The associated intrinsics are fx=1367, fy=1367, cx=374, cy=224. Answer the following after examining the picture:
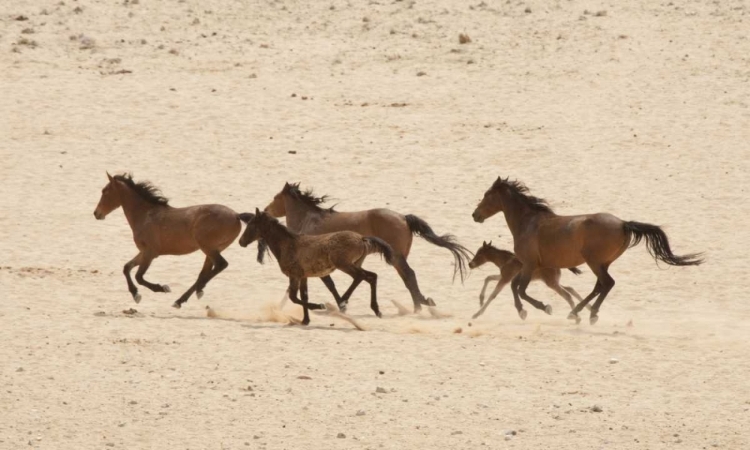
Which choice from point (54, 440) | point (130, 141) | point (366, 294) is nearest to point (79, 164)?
point (130, 141)

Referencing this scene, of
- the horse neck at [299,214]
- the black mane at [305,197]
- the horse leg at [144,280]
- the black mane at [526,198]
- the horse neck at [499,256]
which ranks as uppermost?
the black mane at [526,198]

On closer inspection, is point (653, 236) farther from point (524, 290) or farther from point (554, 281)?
point (554, 281)

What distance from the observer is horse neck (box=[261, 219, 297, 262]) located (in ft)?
45.7

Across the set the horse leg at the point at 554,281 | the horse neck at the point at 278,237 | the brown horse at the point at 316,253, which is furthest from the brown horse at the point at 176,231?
the horse leg at the point at 554,281

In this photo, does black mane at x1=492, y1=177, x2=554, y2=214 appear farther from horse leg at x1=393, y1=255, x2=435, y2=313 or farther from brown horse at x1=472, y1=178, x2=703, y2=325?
horse leg at x1=393, y1=255, x2=435, y2=313

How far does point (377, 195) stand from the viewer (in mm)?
20766

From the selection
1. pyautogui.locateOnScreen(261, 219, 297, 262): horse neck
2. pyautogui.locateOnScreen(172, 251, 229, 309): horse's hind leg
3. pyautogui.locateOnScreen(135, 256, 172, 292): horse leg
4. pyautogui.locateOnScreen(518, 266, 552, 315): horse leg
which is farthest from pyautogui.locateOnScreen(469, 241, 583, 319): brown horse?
pyautogui.locateOnScreen(135, 256, 172, 292): horse leg

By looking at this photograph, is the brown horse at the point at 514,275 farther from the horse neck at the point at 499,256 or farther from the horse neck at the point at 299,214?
the horse neck at the point at 299,214

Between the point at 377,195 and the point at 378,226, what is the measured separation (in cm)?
540

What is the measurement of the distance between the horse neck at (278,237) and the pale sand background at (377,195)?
80 cm

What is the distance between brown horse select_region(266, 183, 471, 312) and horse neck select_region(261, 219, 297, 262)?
3.73ft

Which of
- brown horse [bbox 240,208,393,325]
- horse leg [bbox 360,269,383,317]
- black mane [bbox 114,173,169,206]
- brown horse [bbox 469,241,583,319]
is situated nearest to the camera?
brown horse [bbox 240,208,393,325]

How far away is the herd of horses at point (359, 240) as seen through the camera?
13.8 meters

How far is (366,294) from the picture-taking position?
54.1 ft
